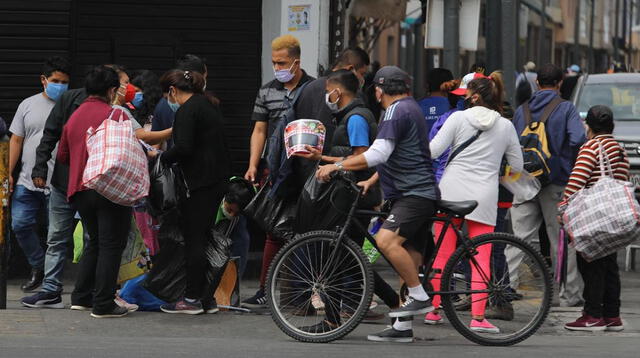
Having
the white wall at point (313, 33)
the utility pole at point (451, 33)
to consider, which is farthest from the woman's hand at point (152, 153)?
the utility pole at point (451, 33)

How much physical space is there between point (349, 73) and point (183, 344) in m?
2.16

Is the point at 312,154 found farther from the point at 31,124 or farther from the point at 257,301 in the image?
the point at 31,124

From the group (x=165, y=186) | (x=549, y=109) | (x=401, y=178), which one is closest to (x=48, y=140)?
(x=165, y=186)

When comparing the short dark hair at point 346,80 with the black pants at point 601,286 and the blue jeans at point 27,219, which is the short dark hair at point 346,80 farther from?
the blue jeans at point 27,219

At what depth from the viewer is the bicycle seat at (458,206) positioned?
8.45m

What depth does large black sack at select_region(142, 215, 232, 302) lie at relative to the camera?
9828 mm

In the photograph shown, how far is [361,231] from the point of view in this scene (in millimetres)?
8656

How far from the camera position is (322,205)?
352 inches

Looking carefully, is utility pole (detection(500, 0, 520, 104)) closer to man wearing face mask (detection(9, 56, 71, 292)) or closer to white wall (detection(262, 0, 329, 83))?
white wall (detection(262, 0, 329, 83))

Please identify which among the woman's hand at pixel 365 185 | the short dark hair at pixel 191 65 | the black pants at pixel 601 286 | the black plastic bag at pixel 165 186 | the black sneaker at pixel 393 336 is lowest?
the black sneaker at pixel 393 336

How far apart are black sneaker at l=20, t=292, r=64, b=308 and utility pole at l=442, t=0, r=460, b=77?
171 inches

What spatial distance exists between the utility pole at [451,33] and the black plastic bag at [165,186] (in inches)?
144

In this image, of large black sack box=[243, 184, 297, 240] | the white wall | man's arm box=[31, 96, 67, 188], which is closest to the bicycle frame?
large black sack box=[243, 184, 297, 240]

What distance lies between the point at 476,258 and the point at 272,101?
96.2 inches
